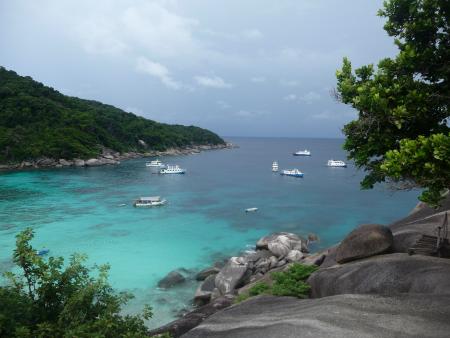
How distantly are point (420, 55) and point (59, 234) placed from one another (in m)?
38.7

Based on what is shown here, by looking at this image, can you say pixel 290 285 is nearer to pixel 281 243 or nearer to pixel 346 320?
pixel 346 320

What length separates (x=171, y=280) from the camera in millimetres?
25203

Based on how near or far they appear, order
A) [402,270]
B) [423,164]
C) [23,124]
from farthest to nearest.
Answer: [23,124], [402,270], [423,164]

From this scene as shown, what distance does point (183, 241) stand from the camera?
119 feet

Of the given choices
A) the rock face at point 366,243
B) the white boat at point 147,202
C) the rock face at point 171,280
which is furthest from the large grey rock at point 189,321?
the white boat at point 147,202

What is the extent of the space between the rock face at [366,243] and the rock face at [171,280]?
46.0 feet

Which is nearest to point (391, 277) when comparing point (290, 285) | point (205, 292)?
point (290, 285)

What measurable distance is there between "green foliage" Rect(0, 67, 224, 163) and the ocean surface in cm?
1321

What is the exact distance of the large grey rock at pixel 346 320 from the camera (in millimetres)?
7629

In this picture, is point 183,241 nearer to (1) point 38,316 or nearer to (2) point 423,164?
(1) point 38,316

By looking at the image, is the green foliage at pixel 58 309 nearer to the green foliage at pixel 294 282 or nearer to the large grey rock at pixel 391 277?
the green foliage at pixel 294 282

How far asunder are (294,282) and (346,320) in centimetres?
767

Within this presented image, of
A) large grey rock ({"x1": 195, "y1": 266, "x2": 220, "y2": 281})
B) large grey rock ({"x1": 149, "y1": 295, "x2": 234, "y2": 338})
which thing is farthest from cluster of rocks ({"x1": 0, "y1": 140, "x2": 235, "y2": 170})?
large grey rock ({"x1": 149, "y1": 295, "x2": 234, "y2": 338})

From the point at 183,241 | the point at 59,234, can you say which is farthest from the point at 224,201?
the point at 59,234
